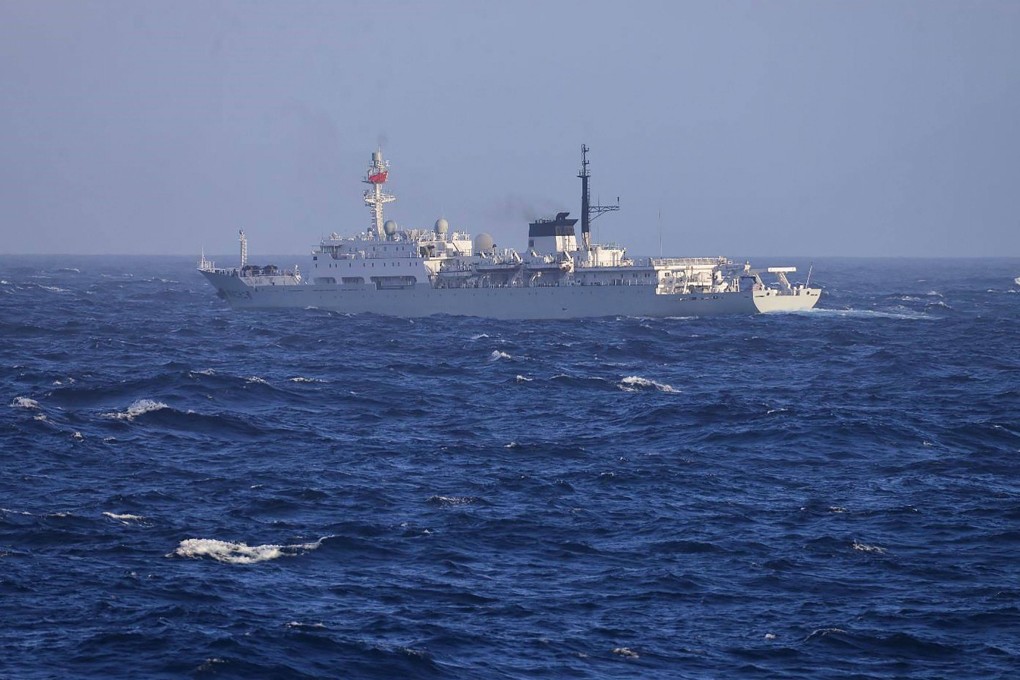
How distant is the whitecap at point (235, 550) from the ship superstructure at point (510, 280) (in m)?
52.7

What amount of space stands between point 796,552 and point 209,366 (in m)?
33.0

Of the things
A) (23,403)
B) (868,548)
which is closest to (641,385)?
(23,403)

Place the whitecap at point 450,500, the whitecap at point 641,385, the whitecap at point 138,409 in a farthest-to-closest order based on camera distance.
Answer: the whitecap at point 641,385
the whitecap at point 138,409
the whitecap at point 450,500

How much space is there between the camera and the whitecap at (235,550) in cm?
2170

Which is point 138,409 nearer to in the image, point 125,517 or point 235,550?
point 125,517

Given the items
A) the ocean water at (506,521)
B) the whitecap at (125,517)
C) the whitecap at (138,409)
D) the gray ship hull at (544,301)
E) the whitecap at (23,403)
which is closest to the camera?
the ocean water at (506,521)

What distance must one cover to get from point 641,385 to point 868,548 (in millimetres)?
22915

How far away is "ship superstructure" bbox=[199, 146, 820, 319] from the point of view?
7444 centimetres

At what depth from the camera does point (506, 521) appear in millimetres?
24531

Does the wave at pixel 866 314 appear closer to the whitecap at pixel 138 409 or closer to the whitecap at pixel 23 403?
the whitecap at pixel 138 409

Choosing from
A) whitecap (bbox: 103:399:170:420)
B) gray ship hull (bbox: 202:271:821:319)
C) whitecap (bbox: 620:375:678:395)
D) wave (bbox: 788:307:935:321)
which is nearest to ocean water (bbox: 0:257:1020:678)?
whitecap (bbox: 620:375:678:395)

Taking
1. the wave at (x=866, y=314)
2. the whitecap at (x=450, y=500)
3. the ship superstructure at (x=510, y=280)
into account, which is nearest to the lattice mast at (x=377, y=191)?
the ship superstructure at (x=510, y=280)

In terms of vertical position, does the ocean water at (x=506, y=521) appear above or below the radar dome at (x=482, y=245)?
below

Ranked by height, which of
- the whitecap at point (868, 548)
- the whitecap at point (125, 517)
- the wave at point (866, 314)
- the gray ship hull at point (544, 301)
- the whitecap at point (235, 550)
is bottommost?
the whitecap at point (868, 548)
